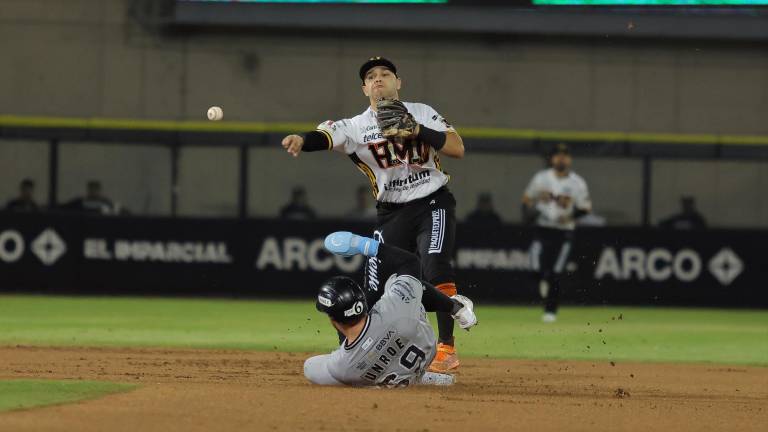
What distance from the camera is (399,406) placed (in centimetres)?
711

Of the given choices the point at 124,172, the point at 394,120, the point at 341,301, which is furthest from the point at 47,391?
the point at 124,172

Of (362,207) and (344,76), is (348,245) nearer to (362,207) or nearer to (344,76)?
(362,207)

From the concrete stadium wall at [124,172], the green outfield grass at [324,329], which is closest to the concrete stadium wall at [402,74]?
the concrete stadium wall at [124,172]

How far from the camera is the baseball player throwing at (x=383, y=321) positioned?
300 inches

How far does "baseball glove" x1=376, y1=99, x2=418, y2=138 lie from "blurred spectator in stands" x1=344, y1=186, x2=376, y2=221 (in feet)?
32.1

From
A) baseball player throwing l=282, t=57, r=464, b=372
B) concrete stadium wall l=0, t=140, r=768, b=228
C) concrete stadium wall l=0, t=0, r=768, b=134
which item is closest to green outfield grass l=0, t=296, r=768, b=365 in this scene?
concrete stadium wall l=0, t=140, r=768, b=228

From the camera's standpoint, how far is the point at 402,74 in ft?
73.4

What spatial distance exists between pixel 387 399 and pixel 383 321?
500mm

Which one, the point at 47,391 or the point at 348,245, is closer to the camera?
the point at 47,391

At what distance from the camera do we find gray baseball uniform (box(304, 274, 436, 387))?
766 cm

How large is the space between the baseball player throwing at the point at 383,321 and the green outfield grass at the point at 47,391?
122 centimetres

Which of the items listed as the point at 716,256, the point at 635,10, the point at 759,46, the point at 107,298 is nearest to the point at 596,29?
the point at 635,10

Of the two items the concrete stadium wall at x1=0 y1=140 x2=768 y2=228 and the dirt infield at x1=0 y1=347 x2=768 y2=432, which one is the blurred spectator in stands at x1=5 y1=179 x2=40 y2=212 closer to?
the concrete stadium wall at x1=0 y1=140 x2=768 y2=228

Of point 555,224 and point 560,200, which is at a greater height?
point 560,200
